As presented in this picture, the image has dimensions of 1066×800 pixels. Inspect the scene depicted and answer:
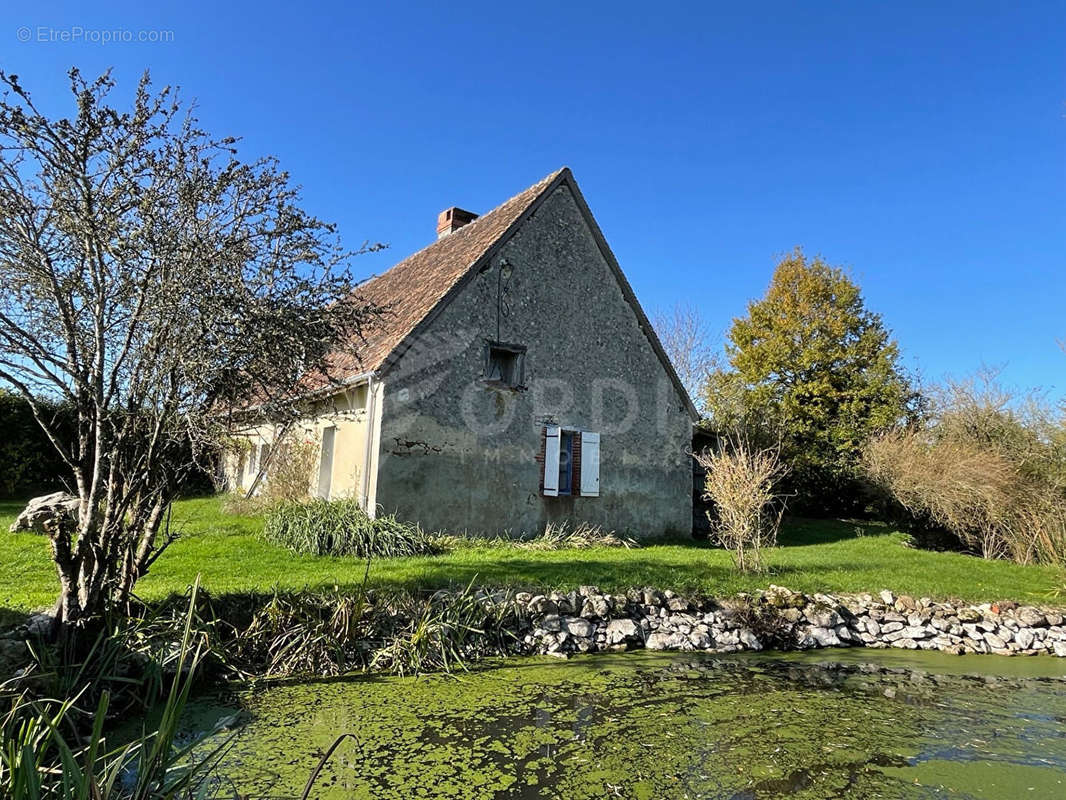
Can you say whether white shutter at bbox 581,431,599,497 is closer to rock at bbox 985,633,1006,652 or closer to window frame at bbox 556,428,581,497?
window frame at bbox 556,428,581,497

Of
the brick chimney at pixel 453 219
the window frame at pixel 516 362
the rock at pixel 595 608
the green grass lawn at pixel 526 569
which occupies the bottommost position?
the rock at pixel 595 608

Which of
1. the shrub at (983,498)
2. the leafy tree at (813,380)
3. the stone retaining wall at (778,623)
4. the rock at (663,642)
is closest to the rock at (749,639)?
the stone retaining wall at (778,623)

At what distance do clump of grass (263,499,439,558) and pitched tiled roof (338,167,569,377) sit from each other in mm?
2163

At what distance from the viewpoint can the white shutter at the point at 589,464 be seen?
41.1 ft

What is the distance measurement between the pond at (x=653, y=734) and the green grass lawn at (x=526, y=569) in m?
1.68

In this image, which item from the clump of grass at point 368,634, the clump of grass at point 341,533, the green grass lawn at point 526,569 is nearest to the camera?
the clump of grass at point 368,634

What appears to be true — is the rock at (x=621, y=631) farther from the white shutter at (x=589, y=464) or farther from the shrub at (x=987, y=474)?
the shrub at (x=987, y=474)

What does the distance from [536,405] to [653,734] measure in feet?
25.5

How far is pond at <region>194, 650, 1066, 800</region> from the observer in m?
3.95

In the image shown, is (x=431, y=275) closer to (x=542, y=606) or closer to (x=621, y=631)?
(x=542, y=606)

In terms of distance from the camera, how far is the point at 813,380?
19.2 metres

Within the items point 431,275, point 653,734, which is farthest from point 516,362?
point 653,734

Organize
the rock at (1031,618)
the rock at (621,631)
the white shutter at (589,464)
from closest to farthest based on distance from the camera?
1. the rock at (621,631)
2. the rock at (1031,618)
3. the white shutter at (589,464)

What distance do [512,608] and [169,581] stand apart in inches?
134
